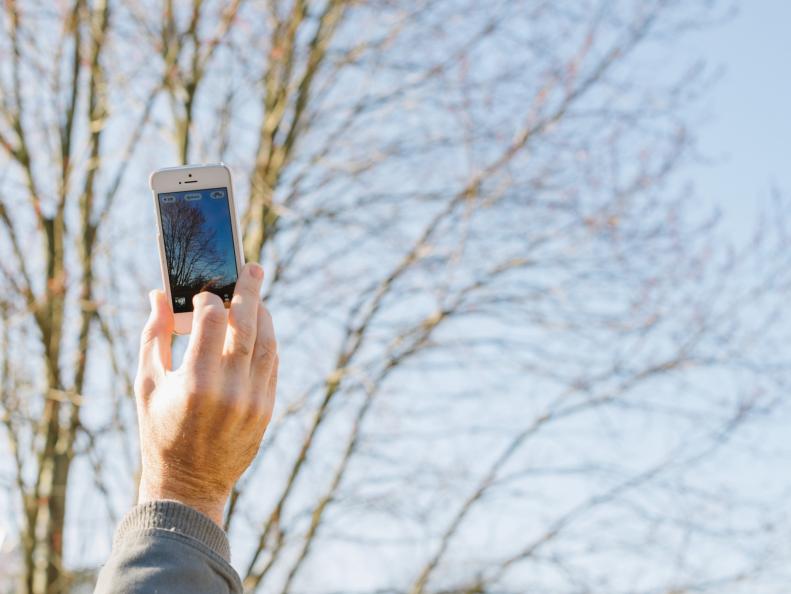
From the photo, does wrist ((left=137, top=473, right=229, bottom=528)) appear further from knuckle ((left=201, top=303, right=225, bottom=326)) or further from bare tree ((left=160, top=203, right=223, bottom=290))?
bare tree ((left=160, top=203, right=223, bottom=290))

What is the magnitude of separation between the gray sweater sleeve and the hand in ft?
0.14

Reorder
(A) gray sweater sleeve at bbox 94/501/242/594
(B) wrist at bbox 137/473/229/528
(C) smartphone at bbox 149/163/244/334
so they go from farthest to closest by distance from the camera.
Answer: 1. (C) smartphone at bbox 149/163/244/334
2. (B) wrist at bbox 137/473/229/528
3. (A) gray sweater sleeve at bbox 94/501/242/594

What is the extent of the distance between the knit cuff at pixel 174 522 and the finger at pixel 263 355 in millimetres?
203

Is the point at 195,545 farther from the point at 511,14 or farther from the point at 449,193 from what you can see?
the point at 511,14

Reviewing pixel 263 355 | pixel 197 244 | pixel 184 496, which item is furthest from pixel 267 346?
pixel 197 244

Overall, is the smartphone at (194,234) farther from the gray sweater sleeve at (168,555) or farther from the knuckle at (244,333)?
the gray sweater sleeve at (168,555)

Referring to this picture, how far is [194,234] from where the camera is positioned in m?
2.04

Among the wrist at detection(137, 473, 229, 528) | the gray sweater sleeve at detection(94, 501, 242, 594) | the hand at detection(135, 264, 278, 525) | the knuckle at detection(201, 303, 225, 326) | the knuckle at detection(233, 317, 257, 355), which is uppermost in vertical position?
the knuckle at detection(201, 303, 225, 326)

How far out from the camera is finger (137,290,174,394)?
1.45 metres

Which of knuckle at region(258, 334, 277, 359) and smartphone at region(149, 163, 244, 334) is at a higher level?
smartphone at region(149, 163, 244, 334)

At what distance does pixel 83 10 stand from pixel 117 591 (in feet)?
17.3

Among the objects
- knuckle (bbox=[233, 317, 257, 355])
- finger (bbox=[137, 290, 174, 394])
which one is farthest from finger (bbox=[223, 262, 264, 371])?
finger (bbox=[137, 290, 174, 394])

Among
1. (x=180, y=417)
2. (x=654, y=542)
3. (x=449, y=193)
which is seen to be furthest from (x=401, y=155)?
(x=180, y=417)

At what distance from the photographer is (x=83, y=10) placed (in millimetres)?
5762
